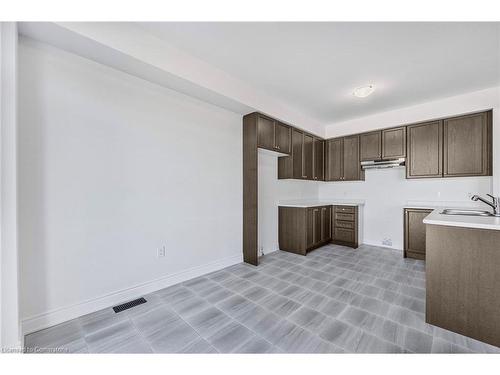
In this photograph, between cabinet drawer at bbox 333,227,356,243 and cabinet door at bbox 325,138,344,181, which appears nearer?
cabinet drawer at bbox 333,227,356,243

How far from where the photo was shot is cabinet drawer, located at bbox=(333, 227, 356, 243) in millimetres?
4133

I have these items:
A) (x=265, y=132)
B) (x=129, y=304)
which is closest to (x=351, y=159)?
(x=265, y=132)

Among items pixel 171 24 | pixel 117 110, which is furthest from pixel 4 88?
pixel 171 24

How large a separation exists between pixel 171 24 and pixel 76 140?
1.37 m

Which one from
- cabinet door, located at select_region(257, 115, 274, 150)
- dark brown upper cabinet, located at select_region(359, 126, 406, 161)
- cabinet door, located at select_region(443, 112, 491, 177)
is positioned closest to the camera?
cabinet door, located at select_region(443, 112, 491, 177)

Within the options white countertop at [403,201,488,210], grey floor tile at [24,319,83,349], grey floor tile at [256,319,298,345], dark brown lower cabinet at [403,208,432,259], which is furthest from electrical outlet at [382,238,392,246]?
grey floor tile at [24,319,83,349]

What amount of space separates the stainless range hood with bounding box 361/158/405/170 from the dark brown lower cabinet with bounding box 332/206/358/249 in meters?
0.89

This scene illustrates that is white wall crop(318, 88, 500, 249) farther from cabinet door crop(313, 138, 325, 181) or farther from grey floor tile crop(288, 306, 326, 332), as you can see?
grey floor tile crop(288, 306, 326, 332)

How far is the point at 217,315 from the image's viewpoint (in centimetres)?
194

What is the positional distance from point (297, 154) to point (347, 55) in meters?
1.93

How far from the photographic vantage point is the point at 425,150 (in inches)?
141

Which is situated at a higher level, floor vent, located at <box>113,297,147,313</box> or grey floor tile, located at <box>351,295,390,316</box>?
floor vent, located at <box>113,297,147,313</box>

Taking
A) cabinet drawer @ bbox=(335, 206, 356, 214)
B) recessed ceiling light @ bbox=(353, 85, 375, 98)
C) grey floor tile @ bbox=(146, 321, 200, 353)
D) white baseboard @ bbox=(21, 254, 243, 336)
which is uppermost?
recessed ceiling light @ bbox=(353, 85, 375, 98)

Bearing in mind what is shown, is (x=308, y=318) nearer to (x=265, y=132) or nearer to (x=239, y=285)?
(x=239, y=285)
